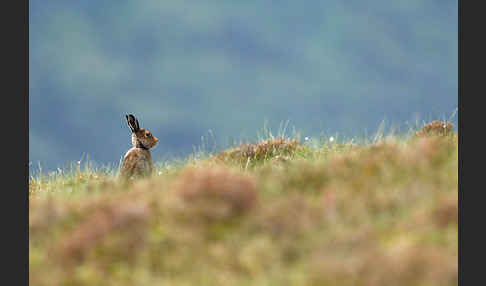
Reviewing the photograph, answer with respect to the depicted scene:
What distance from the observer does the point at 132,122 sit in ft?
41.2

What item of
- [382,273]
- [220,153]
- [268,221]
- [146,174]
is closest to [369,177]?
[268,221]

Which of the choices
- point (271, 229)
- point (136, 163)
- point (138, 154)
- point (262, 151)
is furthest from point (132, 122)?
point (271, 229)

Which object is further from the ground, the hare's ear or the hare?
the hare's ear

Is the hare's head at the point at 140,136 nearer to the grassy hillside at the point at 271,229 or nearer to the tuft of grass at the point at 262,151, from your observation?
the tuft of grass at the point at 262,151

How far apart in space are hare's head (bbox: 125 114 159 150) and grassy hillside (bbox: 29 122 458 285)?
398cm

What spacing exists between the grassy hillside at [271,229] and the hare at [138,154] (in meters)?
3.55

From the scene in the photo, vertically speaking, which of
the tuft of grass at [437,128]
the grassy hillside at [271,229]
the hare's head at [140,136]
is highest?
the tuft of grass at [437,128]

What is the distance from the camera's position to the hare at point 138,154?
485 inches

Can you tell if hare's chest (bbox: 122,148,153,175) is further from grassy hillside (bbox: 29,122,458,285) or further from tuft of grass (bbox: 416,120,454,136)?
tuft of grass (bbox: 416,120,454,136)

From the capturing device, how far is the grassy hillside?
5.68 m

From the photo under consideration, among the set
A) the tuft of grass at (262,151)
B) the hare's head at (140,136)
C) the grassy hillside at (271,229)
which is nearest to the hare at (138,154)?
the hare's head at (140,136)

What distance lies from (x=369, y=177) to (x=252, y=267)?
2786 mm

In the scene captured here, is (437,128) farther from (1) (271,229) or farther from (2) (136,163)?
(1) (271,229)

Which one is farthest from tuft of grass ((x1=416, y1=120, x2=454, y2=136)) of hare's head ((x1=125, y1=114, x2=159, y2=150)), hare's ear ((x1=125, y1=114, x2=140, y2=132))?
hare's ear ((x1=125, y1=114, x2=140, y2=132))
